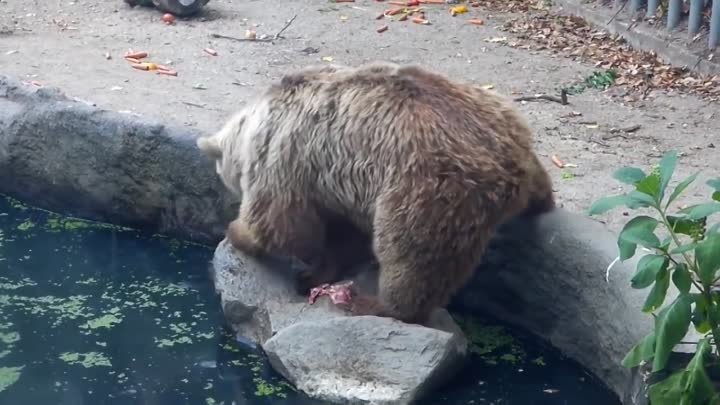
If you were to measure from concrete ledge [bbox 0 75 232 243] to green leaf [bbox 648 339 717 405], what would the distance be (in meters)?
3.28

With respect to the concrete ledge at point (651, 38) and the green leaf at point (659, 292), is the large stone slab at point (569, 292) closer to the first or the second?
the green leaf at point (659, 292)

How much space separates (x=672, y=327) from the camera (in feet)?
13.6

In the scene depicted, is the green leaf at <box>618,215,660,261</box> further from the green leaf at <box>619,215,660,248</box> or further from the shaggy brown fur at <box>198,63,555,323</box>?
the shaggy brown fur at <box>198,63,555,323</box>

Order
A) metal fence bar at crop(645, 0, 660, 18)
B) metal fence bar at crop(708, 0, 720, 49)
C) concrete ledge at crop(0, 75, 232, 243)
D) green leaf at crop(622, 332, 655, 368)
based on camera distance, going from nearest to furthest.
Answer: green leaf at crop(622, 332, 655, 368)
concrete ledge at crop(0, 75, 232, 243)
metal fence bar at crop(708, 0, 720, 49)
metal fence bar at crop(645, 0, 660, 18)

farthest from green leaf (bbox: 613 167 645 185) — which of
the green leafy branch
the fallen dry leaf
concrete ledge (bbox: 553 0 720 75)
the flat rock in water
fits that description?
concrete ledge (bbox: 553 0 720 75)

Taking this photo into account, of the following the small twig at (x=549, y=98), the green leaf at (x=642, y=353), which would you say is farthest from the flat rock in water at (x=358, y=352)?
the small twig at (x=549, y=98)

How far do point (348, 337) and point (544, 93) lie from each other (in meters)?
3.91

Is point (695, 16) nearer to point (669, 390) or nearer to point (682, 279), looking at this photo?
point (682, 279)

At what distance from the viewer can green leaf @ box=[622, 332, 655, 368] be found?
4.30 m

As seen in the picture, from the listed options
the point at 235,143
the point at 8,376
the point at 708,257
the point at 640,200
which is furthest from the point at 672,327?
the point at 8,376

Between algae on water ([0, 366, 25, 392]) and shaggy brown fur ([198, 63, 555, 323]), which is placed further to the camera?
algae on water ([0, 366, 25, 392])

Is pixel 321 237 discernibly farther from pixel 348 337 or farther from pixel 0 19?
pixel 0 19

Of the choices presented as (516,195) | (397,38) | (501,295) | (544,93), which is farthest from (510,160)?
(397,38)

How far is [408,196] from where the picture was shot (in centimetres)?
514
